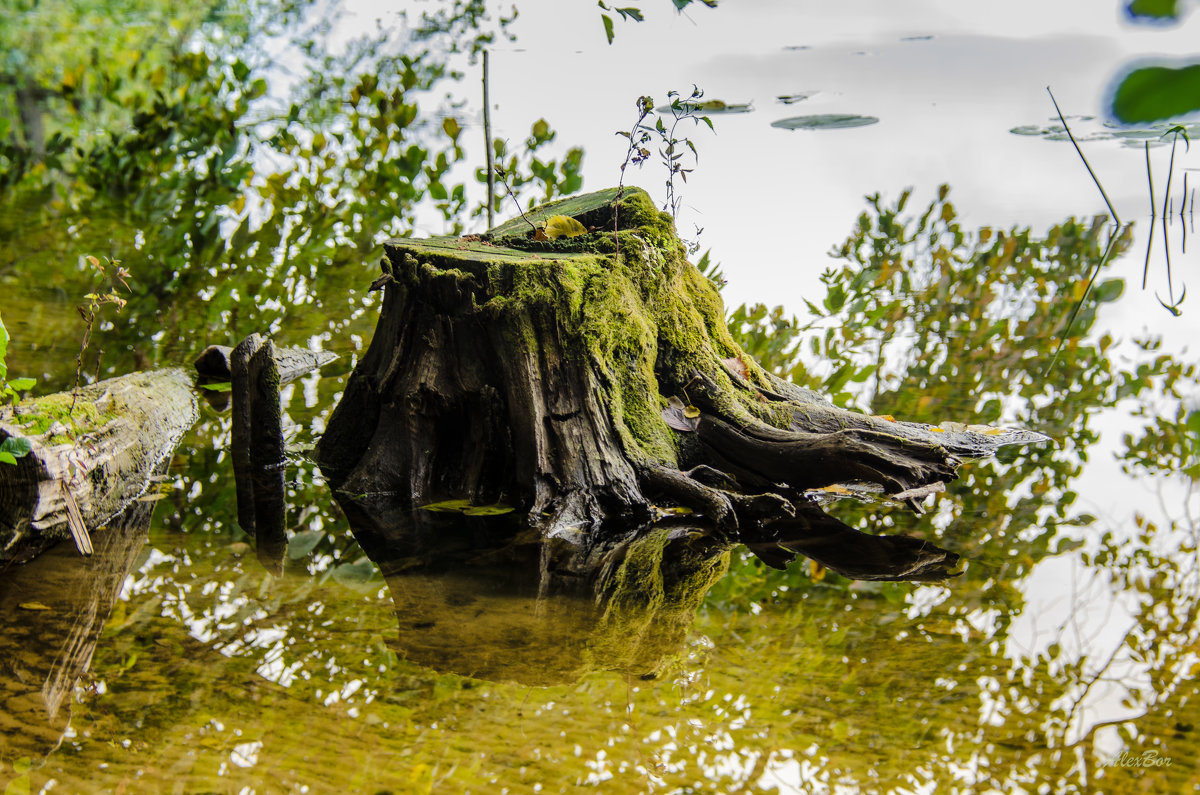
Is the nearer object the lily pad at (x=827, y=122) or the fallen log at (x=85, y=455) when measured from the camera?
the fallen log at (x=85, y=455)

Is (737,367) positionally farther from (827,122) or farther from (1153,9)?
(827,122)

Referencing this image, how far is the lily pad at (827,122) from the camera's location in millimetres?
9250

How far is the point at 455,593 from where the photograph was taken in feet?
8.26

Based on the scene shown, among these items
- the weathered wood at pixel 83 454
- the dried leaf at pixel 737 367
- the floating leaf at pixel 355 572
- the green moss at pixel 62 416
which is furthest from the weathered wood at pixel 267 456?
the dried leaf at pixel 737 367

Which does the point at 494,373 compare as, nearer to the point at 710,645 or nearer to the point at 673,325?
the point at 673,325

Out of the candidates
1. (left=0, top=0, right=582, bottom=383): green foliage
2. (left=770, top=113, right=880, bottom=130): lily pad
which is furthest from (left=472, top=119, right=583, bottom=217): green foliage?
(left=770, top=113, right=880, bottom=130): lily pad

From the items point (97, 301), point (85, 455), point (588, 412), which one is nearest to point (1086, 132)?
point (588, 412)

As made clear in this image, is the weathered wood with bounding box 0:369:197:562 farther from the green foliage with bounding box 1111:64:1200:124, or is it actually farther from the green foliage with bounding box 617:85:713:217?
the green foliage with bounding box 1111:64:1200:124

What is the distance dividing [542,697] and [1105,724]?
1205mm

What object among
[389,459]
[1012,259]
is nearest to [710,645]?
[389,459]

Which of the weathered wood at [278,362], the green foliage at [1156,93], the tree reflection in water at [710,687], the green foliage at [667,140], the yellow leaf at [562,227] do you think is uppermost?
the green foliage at [667,140]

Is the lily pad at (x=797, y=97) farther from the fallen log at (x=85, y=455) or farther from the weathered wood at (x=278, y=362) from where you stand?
the fallen log at (x=85, y=455)

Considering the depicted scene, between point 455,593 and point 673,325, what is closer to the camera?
point 455,593

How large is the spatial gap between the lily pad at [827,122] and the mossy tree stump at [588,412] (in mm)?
6181
